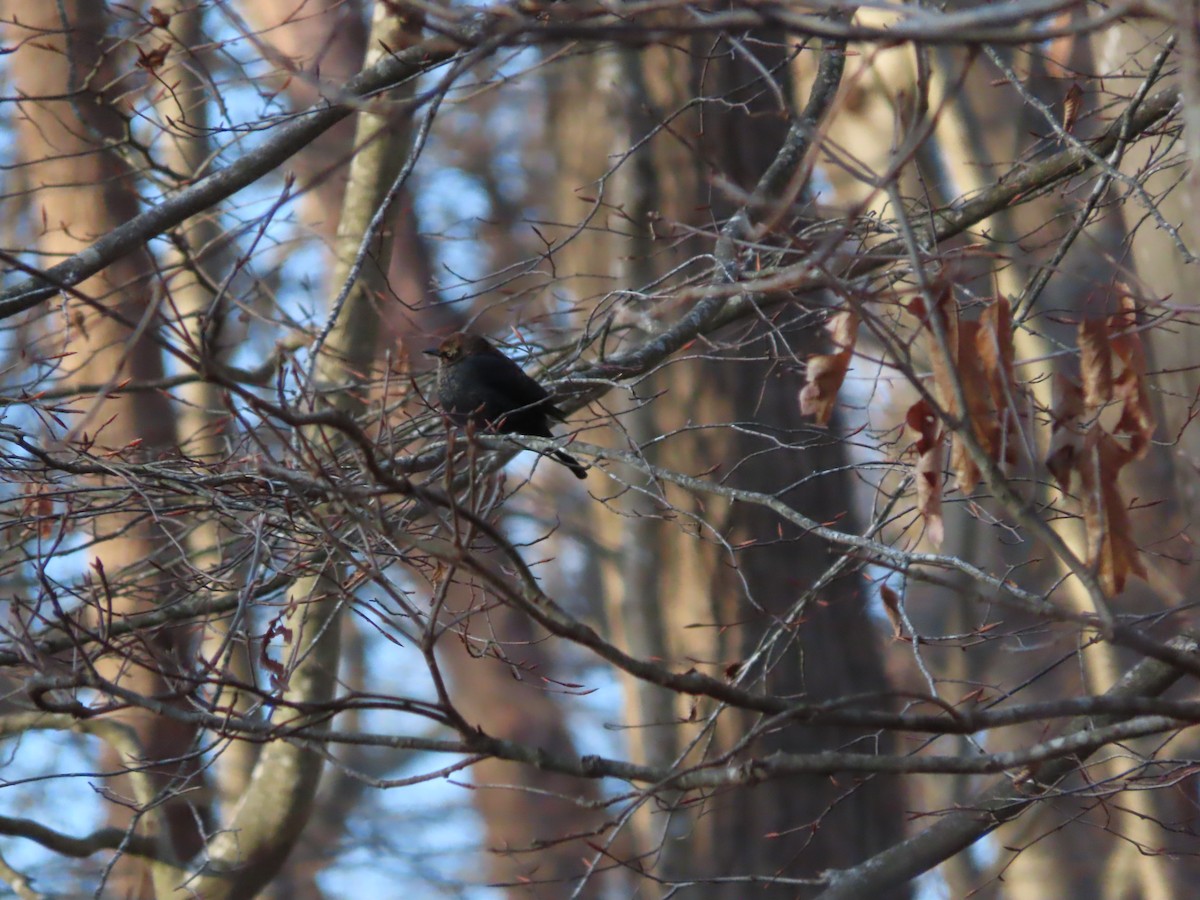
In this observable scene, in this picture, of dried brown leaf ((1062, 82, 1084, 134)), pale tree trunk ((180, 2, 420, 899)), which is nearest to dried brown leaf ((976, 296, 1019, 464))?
dried brown leaf ((1062, 82, 1084, 134))

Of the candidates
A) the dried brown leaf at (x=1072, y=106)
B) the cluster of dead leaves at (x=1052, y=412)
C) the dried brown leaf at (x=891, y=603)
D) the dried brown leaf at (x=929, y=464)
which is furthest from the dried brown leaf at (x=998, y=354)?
the dried brown leaf at (x=1072, y=106)

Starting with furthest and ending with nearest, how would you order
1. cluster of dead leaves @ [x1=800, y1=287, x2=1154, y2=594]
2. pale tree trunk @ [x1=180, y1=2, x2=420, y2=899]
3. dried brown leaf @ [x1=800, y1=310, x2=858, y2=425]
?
pale tree trunk @ [x1=180, y1=2, x2=420, y2=899]
dried brown leaf @ [x1=800, y1=310, x2=858, y2=425]
cluster of dead leaves @ [x1=800, y1=287, x2=1154, y2=594]

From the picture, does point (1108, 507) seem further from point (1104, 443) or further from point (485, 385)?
point (485, 385)

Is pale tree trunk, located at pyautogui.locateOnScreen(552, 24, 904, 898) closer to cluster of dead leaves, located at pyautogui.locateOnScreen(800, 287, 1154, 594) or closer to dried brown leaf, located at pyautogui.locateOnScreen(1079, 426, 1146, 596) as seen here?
cluster of dead leaves, located at pyautogui.locateOnScreen(800, 287, 1154, 594)

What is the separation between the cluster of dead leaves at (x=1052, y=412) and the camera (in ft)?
7.26

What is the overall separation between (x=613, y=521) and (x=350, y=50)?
6021 mm

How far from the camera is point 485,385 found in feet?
17.0

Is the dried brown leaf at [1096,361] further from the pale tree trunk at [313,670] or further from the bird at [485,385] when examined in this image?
the pale tree trunk at [313,670]

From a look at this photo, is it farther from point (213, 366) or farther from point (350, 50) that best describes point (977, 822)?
point (350, 50)

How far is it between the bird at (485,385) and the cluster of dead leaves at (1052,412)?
263 centimetres

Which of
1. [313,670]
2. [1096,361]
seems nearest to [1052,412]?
[1096,361]

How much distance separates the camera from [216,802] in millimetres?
7227

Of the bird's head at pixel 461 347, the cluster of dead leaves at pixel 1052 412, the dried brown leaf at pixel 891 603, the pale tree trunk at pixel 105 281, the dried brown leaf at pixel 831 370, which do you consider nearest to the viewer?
the cluster of dead leaves at pixel 1052 412

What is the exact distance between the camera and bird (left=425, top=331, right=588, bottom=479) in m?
5.06
